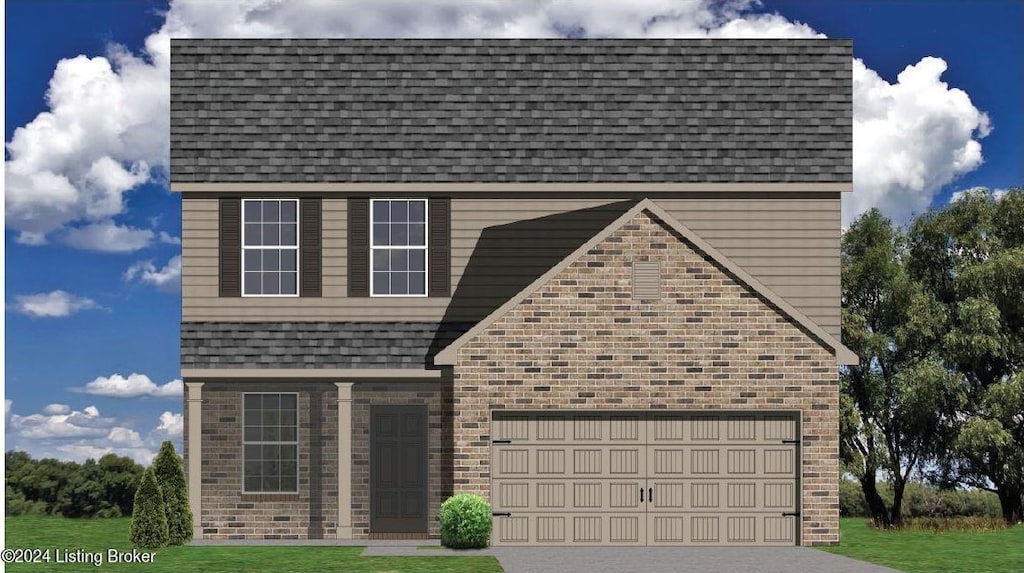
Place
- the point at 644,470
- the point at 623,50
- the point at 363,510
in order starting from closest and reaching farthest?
the point at 644,470 → the point at 363,510 → the point at 623,50

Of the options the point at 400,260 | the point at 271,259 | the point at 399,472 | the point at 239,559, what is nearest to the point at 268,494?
the point at 399,472

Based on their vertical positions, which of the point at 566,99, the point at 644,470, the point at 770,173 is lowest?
the point at 644,470

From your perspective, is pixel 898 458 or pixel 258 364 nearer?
pixel 258 364

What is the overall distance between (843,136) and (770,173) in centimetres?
174

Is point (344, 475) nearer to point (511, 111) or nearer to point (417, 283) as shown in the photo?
point (417, 283)

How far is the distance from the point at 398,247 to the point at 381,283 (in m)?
0.79

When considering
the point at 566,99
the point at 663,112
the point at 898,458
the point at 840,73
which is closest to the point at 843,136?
the point at 840,73

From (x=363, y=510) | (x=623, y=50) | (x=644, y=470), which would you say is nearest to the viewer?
(x=644, y=470)

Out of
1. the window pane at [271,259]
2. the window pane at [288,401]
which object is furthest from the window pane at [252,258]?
the window pane at [288,401]

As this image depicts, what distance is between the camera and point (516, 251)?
24.4m

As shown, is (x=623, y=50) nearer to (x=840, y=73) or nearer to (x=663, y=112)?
(x=663, y=112)

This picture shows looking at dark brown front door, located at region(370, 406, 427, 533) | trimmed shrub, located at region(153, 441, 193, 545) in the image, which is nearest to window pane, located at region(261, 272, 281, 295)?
dark brown front door, located at region(370, 406, 427, 533)

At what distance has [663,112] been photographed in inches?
984

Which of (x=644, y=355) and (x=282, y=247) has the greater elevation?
(x=282, y=247)
